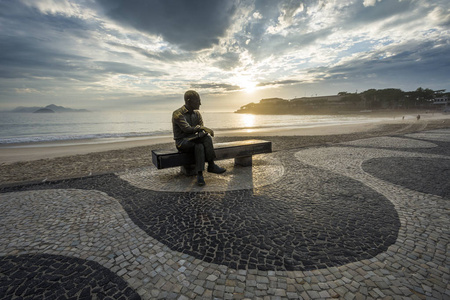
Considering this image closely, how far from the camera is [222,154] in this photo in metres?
6.34

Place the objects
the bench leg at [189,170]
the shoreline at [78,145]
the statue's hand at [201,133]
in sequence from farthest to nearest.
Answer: the shoreline at [78,145] < the bench leg at [189,170] < the statue's hand at [201,133]

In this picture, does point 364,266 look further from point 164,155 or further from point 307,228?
point 164,155

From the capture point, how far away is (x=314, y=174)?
6.08 meters

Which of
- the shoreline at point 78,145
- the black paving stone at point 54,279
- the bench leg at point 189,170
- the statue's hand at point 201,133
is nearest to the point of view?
the black paving stone at point 54,279

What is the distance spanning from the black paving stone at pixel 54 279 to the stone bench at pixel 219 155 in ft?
9.90

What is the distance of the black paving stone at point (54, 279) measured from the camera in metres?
2.18

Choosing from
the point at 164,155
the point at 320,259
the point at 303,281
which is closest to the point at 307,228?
the point at 320,259

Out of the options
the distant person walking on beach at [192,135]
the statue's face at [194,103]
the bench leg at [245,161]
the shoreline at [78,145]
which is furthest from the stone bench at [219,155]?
the shoreline at [78,145]

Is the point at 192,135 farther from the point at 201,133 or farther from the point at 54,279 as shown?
the point at 54,279

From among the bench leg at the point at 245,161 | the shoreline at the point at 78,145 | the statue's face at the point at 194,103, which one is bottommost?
the bench leg at the point at 245,161

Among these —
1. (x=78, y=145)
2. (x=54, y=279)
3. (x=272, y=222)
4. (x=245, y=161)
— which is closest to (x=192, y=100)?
(x=245, y=161)

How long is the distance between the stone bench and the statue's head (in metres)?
1.37

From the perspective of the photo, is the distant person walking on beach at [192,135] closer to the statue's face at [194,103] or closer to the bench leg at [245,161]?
the statue's face at [194,103]

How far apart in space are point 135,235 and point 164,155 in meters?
2.52
